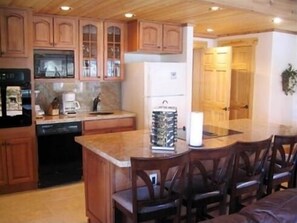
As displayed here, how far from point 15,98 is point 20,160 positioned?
0.80 meters

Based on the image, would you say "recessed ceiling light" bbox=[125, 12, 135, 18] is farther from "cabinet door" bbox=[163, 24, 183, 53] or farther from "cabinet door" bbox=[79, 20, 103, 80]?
"cabinet door" bbox=[163, 24, 183, 53]

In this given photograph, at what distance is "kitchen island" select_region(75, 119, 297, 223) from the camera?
253 centimetres

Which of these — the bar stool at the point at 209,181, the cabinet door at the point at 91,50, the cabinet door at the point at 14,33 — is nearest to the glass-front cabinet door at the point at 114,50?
the cabinet door at the point at 91,50

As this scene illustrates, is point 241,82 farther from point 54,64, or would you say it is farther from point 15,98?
point 15,98

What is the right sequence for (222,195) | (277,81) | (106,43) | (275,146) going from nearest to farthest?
(222,195) < (275,146) < (106,43) < (277,81)

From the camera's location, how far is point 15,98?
13.0 feet

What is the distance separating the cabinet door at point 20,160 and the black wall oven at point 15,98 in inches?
9.0

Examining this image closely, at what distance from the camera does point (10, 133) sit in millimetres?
3996

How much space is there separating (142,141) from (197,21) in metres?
2.74

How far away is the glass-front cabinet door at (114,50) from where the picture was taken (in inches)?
191

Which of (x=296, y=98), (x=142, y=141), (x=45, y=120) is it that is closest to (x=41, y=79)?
(x=45, y=120)

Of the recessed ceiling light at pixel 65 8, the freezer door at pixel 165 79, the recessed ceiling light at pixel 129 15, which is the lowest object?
the freezer door at pixel 165 79

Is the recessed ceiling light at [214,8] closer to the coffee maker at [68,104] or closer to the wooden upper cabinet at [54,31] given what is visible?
the wooden upper cabinet at [54,31]

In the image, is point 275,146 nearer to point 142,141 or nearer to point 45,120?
point 142,141
